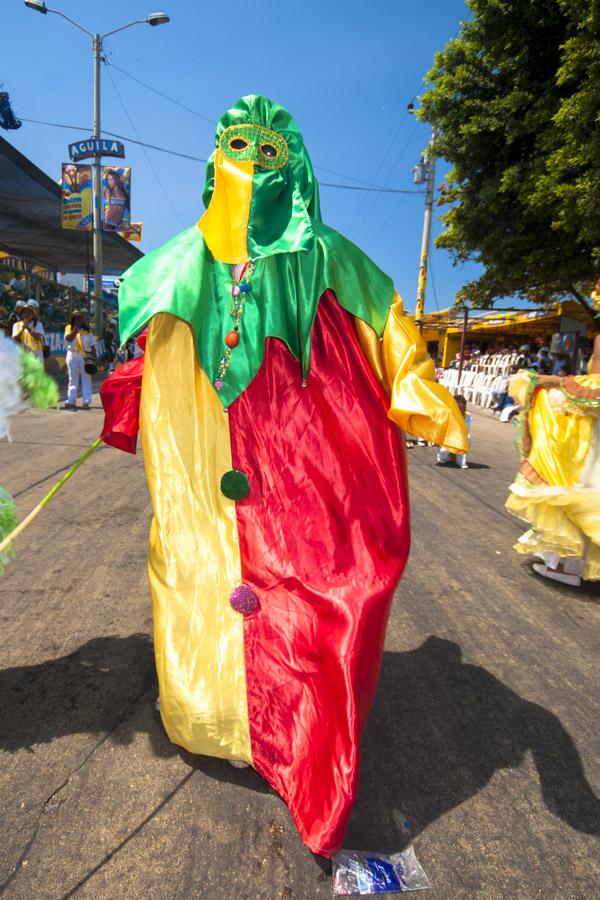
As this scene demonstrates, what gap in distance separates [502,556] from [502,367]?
14232mm

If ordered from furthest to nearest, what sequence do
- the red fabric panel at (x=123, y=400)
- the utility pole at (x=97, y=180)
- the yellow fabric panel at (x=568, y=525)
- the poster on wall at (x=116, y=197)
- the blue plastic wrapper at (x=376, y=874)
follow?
the poster on wall at (x=116, y=197)
the utility pole at (x=97, y=180)
the yellow fabric panel at (x=568, y=525)
the red fabric panel at (x=123, y=400)
the blue plastic wrapper at (x=376, y=874)

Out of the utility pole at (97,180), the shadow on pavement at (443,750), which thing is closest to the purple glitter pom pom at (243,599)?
the shadow on pavement at (443,750)

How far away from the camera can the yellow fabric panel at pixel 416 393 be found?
1703 millimetres

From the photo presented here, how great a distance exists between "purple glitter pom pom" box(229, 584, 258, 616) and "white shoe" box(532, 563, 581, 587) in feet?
8.94

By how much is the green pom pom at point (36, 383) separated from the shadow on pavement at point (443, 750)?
172cm

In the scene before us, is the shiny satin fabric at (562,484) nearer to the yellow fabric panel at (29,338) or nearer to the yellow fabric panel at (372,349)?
the yellow fabric panel at (372,349)

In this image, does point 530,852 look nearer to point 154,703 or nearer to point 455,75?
point 154,703

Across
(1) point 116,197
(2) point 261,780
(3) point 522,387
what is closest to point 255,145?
(2) point 261,780

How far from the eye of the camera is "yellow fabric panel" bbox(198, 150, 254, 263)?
1878 mm

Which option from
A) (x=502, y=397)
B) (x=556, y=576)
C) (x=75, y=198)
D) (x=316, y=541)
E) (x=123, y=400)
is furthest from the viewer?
(x=75, y=198)

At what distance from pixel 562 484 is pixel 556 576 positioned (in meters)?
0.62

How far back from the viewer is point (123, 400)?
7.22 feet

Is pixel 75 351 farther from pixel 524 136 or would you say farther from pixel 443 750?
pixel 443 750

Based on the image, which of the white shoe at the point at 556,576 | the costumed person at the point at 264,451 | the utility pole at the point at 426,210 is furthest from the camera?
the utility pole at the point at 426,210
